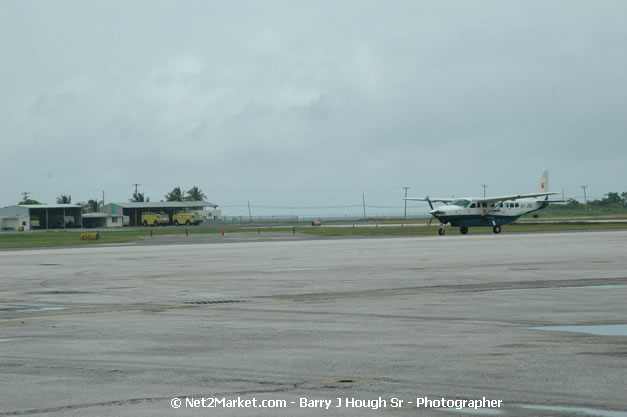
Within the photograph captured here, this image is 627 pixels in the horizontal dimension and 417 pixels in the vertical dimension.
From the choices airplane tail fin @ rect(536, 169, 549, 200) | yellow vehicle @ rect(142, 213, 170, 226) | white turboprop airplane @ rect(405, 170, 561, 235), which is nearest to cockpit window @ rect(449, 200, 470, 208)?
white turboprop airplane @ rect(405, 170, 561, 235)

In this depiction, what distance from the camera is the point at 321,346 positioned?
10.5m

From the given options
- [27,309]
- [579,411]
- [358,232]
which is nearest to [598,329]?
[579,411]

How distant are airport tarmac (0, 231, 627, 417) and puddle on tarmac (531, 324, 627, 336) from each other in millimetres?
45

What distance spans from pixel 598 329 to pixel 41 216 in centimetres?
14652

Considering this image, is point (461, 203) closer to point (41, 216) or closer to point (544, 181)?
point (544, 181)

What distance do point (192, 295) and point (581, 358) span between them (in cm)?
1161

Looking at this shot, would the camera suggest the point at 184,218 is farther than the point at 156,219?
Yes

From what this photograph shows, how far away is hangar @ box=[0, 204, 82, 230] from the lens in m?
146

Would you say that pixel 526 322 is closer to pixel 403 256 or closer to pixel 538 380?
pixel 538 380

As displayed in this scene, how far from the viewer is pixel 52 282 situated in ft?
78.9

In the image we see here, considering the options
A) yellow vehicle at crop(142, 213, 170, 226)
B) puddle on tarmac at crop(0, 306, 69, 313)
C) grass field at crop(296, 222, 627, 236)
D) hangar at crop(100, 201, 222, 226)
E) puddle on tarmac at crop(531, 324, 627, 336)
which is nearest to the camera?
puddle on tarmac at crop(531, 324, 627, 336)

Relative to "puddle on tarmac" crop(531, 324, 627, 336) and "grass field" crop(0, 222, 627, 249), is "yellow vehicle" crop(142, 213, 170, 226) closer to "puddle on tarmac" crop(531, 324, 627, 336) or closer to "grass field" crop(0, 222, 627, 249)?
"grass field" crop(0, 222, 627, 249)

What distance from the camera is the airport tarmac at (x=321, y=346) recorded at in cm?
725

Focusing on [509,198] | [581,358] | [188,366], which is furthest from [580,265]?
[509,198]
